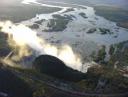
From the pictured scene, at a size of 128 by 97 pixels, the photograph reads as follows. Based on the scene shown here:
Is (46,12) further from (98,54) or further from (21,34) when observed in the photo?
(98,54)

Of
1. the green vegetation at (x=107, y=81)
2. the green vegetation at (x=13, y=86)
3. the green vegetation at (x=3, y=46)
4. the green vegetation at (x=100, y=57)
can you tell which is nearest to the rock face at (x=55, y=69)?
the green vegetation at (x=107, y=81)

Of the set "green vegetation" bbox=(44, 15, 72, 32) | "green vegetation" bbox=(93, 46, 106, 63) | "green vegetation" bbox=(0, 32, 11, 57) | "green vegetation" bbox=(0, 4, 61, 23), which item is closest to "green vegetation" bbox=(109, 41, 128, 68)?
"green vegetation" bbox=(93, 46, 106, 63)

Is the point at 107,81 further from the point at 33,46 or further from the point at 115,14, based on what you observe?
the point at 115,14

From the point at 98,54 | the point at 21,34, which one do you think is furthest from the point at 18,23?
the point at 98,54

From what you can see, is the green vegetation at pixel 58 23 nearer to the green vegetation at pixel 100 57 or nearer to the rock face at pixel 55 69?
the green vegetation at pixel 100 57

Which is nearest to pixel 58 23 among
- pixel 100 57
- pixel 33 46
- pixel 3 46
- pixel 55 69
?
pixel 33 46

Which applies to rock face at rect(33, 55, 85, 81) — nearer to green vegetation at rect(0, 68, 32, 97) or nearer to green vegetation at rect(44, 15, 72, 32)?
green vegetation at rect(0, 68, 32, 97)
